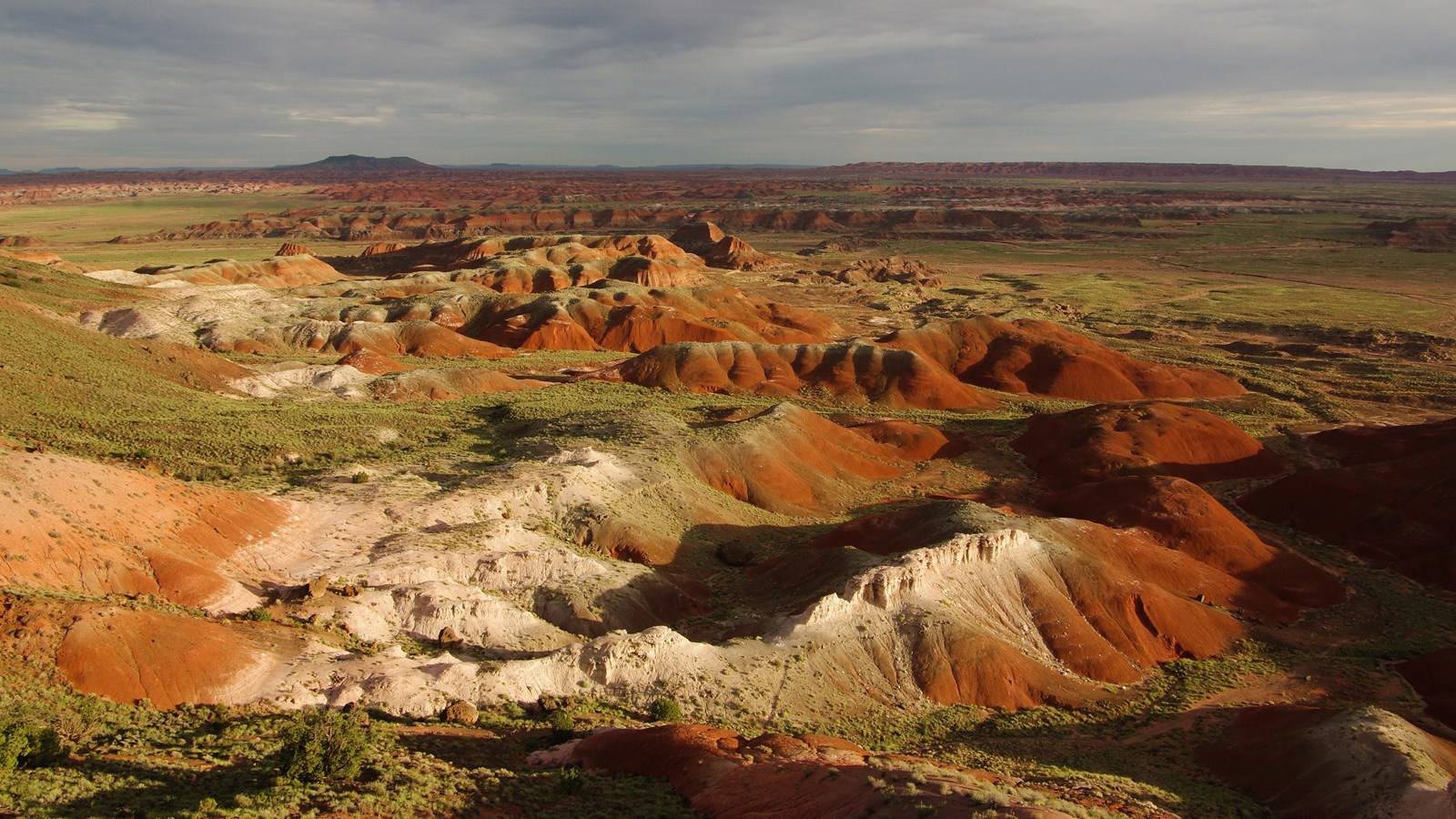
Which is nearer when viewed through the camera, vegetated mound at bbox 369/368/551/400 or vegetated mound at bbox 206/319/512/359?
vegetated mound at bbox 369/368/551/400

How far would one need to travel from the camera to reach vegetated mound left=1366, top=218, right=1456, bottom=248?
153m

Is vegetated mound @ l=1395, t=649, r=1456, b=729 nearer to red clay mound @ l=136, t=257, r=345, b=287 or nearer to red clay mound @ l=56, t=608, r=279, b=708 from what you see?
red clay mound @ l=56, t=608, r=279, b=708

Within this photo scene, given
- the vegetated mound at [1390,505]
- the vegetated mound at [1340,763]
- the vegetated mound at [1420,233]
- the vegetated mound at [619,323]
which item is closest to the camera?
the vegetated mound at [1340,763]

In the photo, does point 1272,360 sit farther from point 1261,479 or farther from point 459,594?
point 459,594

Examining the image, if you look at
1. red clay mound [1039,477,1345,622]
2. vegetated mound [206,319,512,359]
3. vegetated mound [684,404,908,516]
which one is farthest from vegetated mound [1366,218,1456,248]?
vegetated mound [206,319,512,359]

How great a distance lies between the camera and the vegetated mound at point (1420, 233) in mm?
153125

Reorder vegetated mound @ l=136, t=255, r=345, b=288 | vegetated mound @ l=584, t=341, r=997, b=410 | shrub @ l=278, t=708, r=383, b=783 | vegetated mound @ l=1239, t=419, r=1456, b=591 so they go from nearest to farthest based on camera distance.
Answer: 1. shrub @ l=278, t=708, r=383, b=783
2. vegetated mound @ l=1239, t=419, r=1456, b=591
3. vegetated mound @ l=584, t=341, r=997, b=410
4. vegetated mound @ l=136, t=255, r=345, b=288

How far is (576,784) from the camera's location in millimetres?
17469

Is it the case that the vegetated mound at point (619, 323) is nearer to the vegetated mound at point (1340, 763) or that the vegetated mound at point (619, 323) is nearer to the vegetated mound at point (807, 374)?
the vegetated mound at point (807, 374)

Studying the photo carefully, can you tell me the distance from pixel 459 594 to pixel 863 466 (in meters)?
25.7

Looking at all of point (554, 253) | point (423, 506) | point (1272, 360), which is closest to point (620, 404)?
point (423, 506)

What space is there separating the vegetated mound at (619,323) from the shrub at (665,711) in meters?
57.5

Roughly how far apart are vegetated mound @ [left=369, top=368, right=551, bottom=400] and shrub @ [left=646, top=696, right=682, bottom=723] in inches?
1398

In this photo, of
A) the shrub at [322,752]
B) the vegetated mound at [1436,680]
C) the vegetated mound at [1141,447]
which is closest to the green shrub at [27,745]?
the shrub at [322,752]
